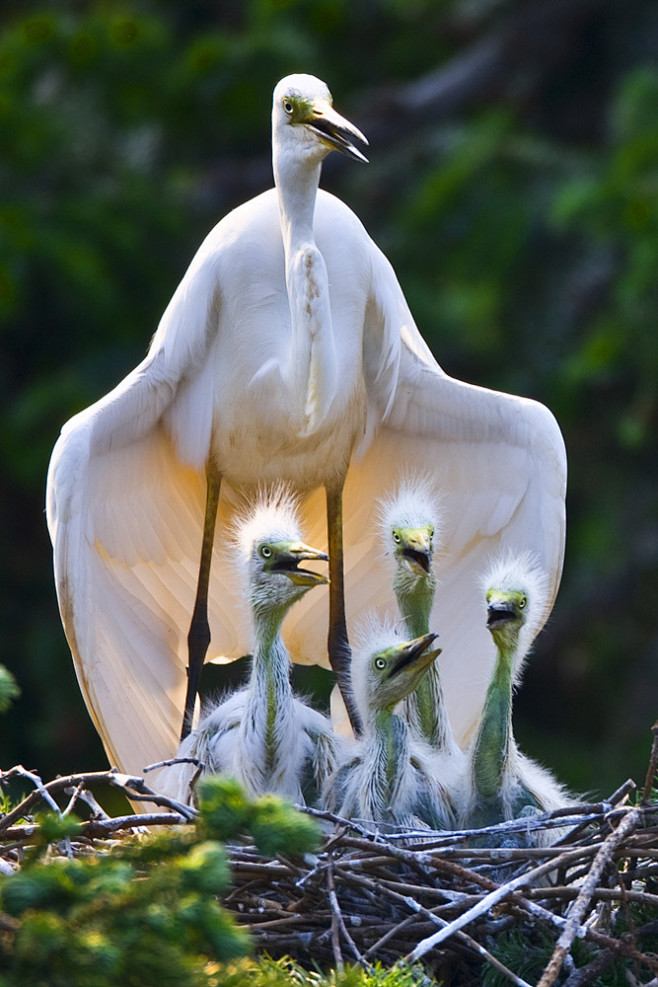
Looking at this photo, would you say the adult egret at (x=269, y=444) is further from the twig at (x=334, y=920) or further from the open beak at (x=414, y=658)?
the twig at (x=334, y=920)

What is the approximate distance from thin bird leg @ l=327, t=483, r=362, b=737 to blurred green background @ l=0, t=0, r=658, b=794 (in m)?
1.69

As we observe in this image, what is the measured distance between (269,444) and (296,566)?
54 cm

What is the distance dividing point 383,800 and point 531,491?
38.9 inches

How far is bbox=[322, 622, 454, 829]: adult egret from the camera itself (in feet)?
→ 9.49

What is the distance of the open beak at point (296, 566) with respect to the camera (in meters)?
2.98

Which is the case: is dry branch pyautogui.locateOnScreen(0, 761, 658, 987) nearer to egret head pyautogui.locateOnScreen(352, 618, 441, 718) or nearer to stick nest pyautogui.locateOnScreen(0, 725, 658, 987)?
stick nest pyautogui.locateOnScreen(0, 725, 658, 987)

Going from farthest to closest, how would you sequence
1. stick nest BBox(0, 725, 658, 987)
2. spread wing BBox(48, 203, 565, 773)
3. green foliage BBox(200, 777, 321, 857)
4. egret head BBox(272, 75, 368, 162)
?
spread wing BBox(48, 203, 565, 773), egret head BBox(272, 75, 368, 162), stick nest BBox(0, 725, 658, 987), green foliage BBox(200, 777, 321, 857)

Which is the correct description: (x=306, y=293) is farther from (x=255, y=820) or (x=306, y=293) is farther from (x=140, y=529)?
(x=255, y=820)

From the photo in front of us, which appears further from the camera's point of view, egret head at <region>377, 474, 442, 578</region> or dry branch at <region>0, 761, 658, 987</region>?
egret head at <region>377, 474, 442, 578</region>

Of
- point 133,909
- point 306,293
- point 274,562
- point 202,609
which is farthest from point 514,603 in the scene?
point 133,909

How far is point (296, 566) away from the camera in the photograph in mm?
3053

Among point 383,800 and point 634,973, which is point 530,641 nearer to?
point 383,800

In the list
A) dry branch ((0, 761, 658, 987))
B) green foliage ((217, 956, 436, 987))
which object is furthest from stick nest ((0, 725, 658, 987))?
green foliage ((217, 956, 436, 987))

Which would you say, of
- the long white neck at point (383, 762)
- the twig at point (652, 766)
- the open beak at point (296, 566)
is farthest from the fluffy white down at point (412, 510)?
the twig at point (652, 766)
